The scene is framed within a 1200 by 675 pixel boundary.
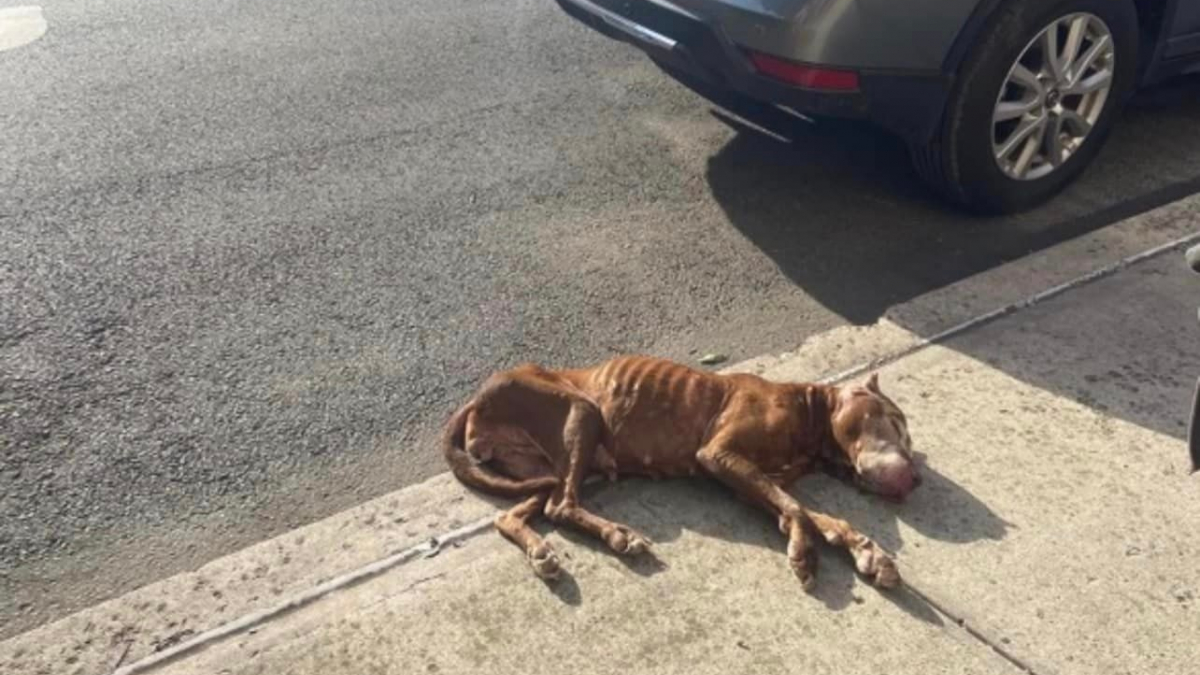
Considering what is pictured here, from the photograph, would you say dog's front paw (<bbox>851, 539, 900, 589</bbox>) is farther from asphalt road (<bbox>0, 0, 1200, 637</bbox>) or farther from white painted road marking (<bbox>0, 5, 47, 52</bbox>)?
white painted road marking (<bbox>0, 5, 47, 52</bbox>)

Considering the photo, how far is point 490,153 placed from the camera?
5.37 m

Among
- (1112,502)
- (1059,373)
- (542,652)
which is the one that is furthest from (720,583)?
(1059,373)

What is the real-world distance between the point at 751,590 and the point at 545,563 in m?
0.50

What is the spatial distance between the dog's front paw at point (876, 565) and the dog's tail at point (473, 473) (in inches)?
31.1

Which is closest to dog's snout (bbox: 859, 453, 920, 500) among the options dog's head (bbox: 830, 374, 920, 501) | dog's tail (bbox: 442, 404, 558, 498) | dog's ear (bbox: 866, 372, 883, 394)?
dog's head (bbox: 830, 374, 920, 501)

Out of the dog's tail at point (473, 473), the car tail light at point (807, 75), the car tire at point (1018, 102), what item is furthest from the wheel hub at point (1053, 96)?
the dog's tail at point (473, 473)

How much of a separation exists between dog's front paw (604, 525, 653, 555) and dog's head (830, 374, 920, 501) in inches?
24.8

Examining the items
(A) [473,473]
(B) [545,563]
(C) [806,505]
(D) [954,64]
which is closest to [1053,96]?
(D) [954,64]

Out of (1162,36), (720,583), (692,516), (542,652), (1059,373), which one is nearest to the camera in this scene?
(542,652)

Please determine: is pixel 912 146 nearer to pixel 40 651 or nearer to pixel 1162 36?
pixel 1162 36

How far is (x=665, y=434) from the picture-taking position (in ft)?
10.9

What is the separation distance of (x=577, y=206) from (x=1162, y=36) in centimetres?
246

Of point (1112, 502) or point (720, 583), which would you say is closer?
point (720, 583)

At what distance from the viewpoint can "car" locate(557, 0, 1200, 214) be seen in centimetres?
429
